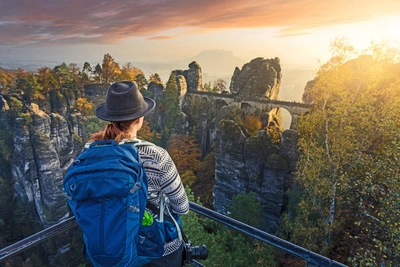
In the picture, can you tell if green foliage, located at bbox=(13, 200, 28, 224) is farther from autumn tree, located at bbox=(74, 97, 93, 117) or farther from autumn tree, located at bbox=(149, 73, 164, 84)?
autumn tree, located at bbox=(149, 73, 164, 84)

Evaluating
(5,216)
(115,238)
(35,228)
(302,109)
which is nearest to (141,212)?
(115,238)

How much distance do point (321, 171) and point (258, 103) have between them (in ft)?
48.8

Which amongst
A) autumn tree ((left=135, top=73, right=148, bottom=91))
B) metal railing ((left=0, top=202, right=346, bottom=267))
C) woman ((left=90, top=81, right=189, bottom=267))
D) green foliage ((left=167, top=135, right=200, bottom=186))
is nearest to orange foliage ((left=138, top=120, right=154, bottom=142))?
green foliage ((left=167, top=135, right=200, bottom=186))

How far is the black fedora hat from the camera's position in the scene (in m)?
1.68

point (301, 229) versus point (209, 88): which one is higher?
point (209, 88)

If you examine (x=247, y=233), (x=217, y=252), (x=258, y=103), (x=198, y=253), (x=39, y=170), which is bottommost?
(x=39, y=170)

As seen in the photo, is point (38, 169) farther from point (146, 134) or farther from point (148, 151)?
point (148, 151)

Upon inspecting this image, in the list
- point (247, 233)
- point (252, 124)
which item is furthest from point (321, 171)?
point (252, 124)

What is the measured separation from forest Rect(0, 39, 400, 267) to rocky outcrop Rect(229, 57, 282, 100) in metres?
4.16

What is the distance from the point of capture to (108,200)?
1310mm

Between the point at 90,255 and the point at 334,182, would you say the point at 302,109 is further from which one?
the point at 90,255

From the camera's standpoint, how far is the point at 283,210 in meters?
14.9

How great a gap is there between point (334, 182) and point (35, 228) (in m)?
23.4

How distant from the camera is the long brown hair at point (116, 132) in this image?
1633 mm
